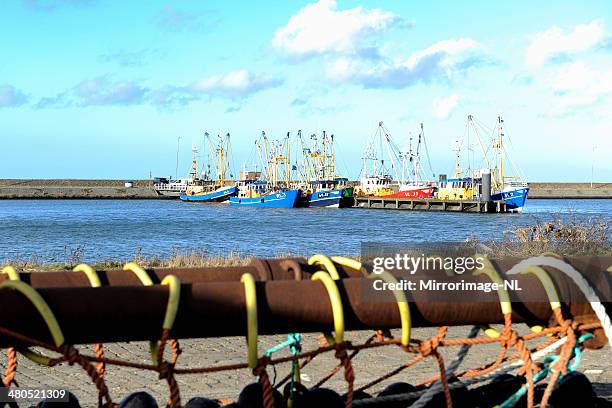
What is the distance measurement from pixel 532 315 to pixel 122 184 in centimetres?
17639

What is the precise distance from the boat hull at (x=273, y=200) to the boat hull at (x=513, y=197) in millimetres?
23909

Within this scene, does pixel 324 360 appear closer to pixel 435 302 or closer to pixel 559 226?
pixel 435 302

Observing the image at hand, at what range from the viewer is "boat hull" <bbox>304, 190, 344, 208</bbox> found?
Result: 102125 mm

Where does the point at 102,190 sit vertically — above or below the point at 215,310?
below

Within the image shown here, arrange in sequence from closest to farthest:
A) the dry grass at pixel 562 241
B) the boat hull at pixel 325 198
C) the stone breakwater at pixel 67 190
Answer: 1. the dry grass at pixel 562 241
2. the boat hull at pixel 325 198
3. the stone breakwater at pixel 67 190

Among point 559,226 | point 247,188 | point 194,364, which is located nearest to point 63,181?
point 247,188

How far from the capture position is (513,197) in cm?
8888

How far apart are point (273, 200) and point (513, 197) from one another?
30036 mm

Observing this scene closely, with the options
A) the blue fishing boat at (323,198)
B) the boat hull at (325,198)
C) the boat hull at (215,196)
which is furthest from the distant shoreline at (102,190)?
the boat hull at (325,198)

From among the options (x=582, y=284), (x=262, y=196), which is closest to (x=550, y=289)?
(x=582, y=284)

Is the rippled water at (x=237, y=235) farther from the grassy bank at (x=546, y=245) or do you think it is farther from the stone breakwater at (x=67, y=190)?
the stone breakwater at (x=67, y=190)

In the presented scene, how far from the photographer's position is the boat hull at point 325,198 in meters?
102

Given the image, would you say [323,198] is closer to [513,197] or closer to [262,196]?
[262,196]

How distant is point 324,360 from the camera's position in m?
8.47
